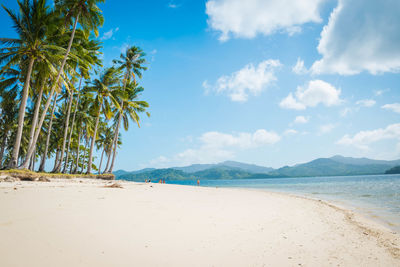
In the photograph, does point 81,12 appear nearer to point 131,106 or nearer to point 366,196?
point 131,106

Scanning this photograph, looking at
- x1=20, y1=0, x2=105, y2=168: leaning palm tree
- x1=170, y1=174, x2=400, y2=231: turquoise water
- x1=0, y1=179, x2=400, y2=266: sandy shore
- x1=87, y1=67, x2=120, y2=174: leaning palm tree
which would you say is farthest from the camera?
x1=87, y1=67, x2=120, y2=174: leaning palm tree

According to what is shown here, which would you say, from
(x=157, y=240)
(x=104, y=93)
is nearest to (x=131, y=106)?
(x=104, y=93)

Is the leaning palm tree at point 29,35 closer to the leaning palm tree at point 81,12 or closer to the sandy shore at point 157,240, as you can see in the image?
the leaning palm tree at point 81,12

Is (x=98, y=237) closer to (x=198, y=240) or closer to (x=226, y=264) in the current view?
(x=198, y=240)

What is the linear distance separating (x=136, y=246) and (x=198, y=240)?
1.10 metres

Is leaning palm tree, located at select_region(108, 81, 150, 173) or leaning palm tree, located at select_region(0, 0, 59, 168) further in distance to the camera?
leaning palm tree, located at select_region(108, 81, 150, 173)

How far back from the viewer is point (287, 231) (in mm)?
4621

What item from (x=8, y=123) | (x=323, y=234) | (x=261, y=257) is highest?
(x=8, y=123)

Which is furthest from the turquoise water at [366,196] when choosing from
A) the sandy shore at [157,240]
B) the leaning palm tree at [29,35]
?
the leaning palm tree at [29,35]

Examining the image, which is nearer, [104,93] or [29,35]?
[29,35]

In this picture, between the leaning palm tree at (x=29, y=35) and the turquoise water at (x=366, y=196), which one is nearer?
the turquoise water at (x=366, y=196)

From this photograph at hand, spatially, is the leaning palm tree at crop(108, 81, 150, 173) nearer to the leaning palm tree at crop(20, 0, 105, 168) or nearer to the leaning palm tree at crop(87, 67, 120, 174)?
the leaning palm tree at crop(87, 67, 120, 174)

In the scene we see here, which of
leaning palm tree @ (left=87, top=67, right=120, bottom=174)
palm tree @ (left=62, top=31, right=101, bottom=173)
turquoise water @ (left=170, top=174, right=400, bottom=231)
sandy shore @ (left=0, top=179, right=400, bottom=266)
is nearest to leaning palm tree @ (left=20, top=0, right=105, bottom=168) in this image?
palm tree @ (left=62, top=31, right=101, bottom=173)

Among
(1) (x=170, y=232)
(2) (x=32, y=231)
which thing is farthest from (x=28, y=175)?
(1) (x=170, y=232)
